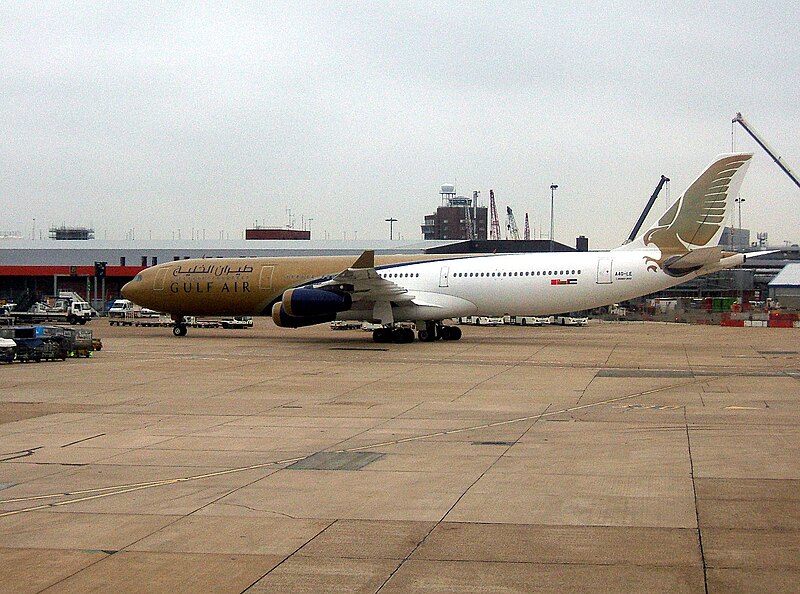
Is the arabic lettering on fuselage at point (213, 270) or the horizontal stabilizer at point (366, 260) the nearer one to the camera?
the horizontal stabilizer at point (366, 260)

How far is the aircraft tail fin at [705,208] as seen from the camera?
115 feet

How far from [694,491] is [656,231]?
26.3m

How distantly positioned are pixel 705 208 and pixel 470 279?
960 centimetres

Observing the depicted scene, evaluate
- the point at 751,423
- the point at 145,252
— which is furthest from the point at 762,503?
the point at 145,252

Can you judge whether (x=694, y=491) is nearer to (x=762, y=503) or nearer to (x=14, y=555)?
(x=762, y=503)

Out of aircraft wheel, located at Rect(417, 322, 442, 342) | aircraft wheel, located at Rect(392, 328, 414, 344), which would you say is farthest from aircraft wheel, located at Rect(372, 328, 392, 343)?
aircraft wheel, located at Rect(417, 322, 442, 342)

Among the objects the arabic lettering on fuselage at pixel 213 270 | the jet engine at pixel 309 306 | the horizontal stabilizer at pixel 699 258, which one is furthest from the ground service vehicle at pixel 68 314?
the horizontal stabilizer at pixel 699 258

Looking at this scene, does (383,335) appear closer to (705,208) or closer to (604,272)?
(604,272)

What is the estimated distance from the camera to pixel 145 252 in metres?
102

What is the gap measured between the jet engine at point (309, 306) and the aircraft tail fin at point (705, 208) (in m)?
12.8

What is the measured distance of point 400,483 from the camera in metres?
11.7

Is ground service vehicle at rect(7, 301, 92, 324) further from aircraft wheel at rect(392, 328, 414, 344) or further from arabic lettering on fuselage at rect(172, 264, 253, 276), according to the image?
aircraft wheel at rect(392, 328, 414, 344)

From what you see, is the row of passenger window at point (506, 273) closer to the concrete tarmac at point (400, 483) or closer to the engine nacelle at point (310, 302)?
the engine nacelle at point (310, 302)

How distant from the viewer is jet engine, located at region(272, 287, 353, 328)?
37312 millimetres
